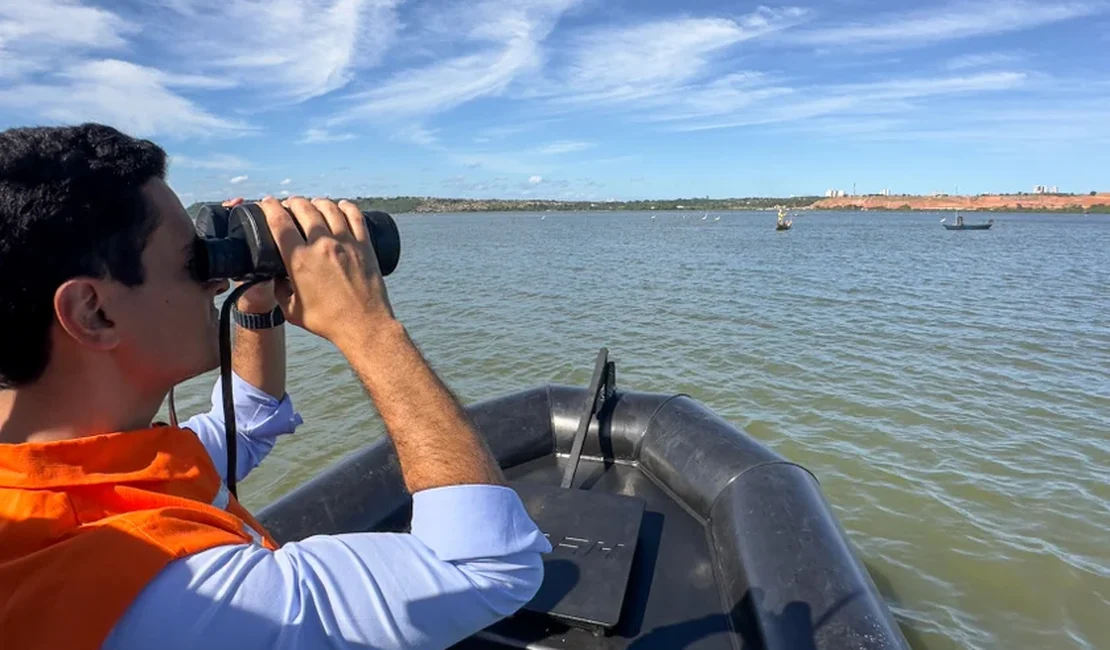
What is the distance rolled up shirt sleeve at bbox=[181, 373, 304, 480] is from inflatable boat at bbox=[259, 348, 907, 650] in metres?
1.02

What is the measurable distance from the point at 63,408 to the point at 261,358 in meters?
0.67

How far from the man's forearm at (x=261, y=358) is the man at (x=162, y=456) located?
523 mm

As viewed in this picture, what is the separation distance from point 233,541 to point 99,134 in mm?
678

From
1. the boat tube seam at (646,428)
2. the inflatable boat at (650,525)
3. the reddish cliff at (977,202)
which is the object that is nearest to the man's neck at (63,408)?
the inflatable boat at (650,525)

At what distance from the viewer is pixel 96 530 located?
0.84 meters

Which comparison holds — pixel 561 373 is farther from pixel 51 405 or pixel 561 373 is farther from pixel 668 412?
pixel 51 405

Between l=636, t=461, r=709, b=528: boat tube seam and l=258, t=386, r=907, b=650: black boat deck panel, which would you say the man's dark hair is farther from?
l=636, t=461, r=709, b=528: boat tube seam

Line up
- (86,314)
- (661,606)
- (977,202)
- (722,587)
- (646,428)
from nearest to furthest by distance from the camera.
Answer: (86,314), (661,606), (722,587), (646,428), (977,202)

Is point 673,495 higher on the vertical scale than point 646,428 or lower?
lower

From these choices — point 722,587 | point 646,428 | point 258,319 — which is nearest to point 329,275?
point 258,319

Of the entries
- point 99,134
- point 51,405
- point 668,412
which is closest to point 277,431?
point 51,405

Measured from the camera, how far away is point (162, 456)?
1037 mm

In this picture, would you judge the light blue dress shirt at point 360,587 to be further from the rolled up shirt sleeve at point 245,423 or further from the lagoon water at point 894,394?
the lagoon water at point 894,394

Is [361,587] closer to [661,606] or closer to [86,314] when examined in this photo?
[86,314]
